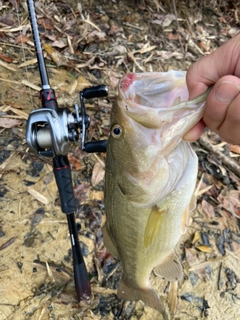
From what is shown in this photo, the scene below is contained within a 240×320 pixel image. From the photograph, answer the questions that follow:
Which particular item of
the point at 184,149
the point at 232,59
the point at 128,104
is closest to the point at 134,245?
the point at 184,149

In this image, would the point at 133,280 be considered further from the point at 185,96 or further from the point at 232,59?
the point at 232,59

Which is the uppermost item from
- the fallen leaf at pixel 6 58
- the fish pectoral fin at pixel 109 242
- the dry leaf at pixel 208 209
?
the fallen leaf at pixel 6 58

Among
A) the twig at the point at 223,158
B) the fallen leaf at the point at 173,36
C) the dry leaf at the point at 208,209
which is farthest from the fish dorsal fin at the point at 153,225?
the fallen leaf at the point at 173,36

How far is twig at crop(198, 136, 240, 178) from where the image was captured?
13.5 feet

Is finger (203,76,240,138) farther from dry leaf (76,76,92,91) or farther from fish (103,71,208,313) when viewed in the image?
dry leaf (76,76,92,91)

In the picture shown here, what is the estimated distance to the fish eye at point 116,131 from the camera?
1.93 m

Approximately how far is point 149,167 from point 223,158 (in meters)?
2.40

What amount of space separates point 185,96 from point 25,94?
252 cm

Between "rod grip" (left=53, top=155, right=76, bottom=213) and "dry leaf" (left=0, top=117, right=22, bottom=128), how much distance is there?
1.41 m

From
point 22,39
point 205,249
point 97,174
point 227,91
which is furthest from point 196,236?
point 22,39

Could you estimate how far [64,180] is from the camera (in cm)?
251

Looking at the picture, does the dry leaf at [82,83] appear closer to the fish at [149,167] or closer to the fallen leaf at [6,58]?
the fallen leaf at [6,58]

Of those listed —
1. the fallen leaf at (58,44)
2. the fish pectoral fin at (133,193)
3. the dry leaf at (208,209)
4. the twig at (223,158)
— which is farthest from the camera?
the fallen leaf at (58,44)

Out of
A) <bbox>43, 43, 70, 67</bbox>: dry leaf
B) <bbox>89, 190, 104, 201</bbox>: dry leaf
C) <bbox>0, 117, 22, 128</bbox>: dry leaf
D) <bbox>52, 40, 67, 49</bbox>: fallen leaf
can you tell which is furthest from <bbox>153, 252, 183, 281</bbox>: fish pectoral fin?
<bbox>52, 40, 67, 49</bbox>: fallen leaf
